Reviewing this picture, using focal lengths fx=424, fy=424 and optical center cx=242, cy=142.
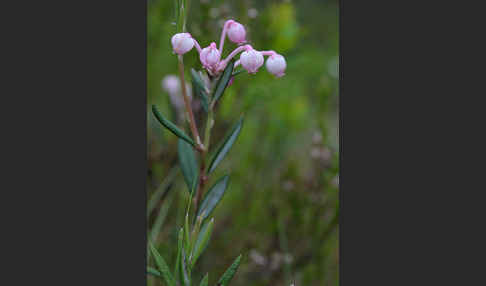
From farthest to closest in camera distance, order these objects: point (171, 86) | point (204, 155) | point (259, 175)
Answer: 1. point (259, 175)
2. point (171, 86)
3. point (204, 155)

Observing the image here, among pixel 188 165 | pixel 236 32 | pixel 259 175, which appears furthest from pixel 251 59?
pixel 259 175

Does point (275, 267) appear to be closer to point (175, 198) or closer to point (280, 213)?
point (280, 213)

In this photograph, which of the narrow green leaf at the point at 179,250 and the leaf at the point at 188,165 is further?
the leaf at the point at 188,165

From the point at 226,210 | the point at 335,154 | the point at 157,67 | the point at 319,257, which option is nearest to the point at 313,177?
the point at 335,154

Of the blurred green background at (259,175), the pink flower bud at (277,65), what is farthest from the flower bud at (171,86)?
the pink flower bud at (277,65)

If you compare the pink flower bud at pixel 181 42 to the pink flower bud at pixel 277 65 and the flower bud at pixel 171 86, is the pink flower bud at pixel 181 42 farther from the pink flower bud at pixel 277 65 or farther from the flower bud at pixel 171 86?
the flower bud at pixel 171 86

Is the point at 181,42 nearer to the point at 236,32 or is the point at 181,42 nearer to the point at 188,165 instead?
the point at 236,32
